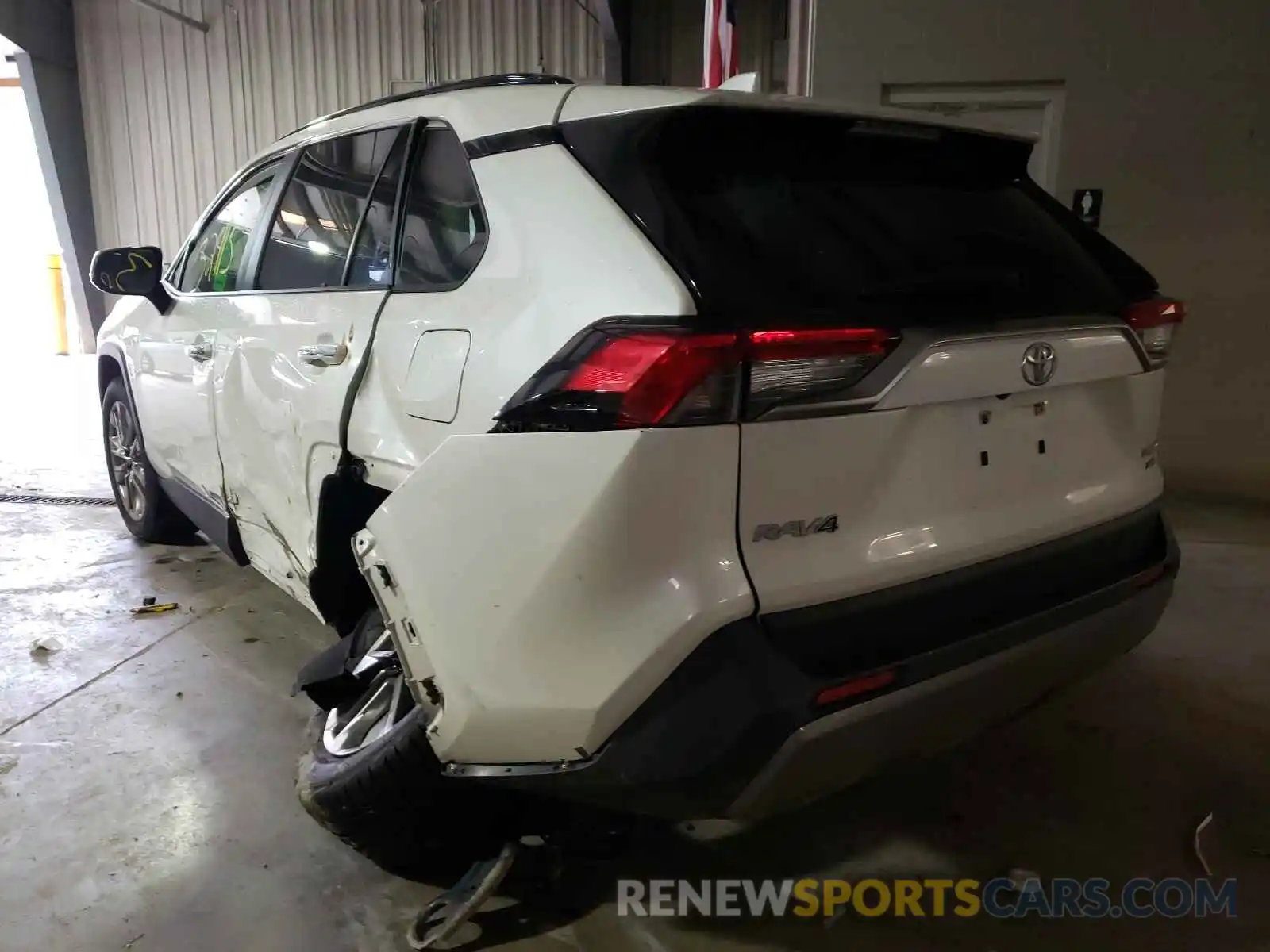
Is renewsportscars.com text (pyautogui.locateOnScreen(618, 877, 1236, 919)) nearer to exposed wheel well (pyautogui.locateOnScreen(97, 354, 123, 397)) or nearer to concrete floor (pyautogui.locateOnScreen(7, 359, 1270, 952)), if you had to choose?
concrete floor (pyautogui.locateOnScreen(7, 359, 1270, 952))

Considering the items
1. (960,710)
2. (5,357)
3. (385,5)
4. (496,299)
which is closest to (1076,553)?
(960,710)

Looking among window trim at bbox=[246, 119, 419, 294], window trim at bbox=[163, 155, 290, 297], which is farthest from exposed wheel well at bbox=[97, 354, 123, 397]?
window trim at bbox=[246, 119, 419, 294]

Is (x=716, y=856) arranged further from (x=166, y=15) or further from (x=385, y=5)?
(x=166, y=15)

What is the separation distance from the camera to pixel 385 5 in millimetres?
10289

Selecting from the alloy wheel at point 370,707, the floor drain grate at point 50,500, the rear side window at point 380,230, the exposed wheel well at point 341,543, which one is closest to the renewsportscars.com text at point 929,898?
the alloy wheel at point 370,707

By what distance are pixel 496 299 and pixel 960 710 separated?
1.05m

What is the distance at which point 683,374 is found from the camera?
127cm

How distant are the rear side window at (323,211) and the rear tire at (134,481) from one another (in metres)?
1.65

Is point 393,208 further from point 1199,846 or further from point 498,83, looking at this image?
point 1199,846

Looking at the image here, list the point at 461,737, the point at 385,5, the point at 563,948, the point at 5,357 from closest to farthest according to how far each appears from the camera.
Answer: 1. the point at 461,737
2. the point at 563,948
3. the point at 385,5
4. the point at 5,357

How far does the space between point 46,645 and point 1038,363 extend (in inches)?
129

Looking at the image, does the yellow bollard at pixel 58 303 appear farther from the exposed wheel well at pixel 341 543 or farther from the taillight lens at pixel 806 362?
the taillight lens at pixel 806 362

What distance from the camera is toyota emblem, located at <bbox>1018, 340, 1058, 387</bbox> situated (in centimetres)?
156

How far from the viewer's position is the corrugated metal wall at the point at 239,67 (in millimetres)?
10109
